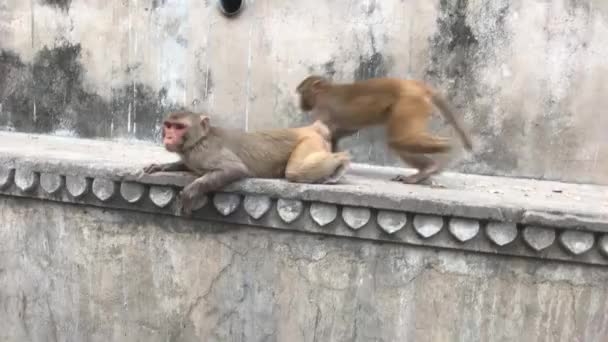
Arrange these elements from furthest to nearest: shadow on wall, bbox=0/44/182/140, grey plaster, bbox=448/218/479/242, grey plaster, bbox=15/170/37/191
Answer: shadow on wall, bbox=0/44/182/140 < grey plaster, bbox=15/170/37/191 < grey plaster, bbox=448/218/479/242

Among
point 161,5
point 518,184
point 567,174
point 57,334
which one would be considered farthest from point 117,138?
point 567,174

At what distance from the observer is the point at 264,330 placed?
3.11m

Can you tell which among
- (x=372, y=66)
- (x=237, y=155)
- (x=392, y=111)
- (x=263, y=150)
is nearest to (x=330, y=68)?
(x=372, y=66)

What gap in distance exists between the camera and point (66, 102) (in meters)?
5.02

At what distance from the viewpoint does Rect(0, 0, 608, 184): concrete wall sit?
163 inches

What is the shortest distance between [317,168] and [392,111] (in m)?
0.69

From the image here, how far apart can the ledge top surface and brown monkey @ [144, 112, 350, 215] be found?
96mm

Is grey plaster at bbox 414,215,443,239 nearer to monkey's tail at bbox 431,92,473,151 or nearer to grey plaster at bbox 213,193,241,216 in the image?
grey plaster at bbox 213,193,241,216

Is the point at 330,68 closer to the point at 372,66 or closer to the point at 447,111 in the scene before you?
the point at 372,66

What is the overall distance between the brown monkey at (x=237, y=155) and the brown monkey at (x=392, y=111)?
0.39 m

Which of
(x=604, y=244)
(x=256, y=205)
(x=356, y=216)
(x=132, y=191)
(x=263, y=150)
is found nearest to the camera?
(x=604, y=244)

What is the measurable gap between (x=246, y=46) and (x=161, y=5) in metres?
0.75

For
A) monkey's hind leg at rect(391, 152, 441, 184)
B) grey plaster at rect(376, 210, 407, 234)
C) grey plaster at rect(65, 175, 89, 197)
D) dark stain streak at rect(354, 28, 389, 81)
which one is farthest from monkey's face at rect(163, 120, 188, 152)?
dark stain streak at rect(354, 28, 389, 81)

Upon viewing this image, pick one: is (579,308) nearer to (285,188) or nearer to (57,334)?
(285,188)
